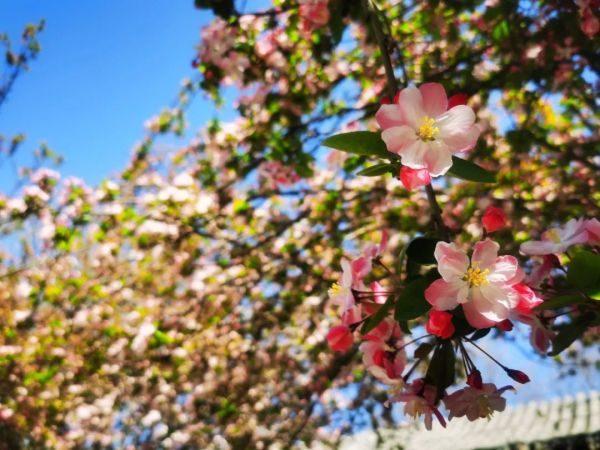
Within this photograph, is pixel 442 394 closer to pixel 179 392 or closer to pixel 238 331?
pixel 238 331

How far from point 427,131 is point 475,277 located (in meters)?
0.25

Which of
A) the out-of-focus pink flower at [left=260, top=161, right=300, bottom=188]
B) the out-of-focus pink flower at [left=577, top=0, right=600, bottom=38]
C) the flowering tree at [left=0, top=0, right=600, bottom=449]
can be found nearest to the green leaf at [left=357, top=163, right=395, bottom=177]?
the flowering tree at [left=0, top=0, right=600, bottom=449]

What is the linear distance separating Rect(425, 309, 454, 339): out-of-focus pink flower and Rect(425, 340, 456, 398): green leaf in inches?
3.5

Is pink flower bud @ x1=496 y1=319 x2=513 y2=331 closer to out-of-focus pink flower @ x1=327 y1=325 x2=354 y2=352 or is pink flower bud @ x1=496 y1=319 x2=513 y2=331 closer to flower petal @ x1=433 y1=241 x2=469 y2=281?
flower petal @ x1=433 y1=241 x2=469 y2=281

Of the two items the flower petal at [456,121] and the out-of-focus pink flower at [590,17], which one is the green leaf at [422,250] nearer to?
the flower petal at [456,121]

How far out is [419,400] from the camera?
3.37 ft

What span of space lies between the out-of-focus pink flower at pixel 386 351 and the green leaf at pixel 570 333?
10.6 inches

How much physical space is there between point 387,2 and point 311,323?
2.42m

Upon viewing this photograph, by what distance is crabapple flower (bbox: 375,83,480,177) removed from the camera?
0.92m

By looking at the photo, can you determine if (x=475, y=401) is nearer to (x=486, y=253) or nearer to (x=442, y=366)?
(x=442, y=366)

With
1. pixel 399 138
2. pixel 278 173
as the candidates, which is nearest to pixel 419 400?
Result: pixel 399 138

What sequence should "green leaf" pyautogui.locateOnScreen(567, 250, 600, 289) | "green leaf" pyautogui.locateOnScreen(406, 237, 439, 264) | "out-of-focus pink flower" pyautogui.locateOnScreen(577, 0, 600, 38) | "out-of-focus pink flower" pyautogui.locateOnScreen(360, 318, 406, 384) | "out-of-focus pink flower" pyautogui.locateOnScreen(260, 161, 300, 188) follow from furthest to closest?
"out-of-focus pink flower" pyautogui.locateOnScreen(260, 161, 300, 188)
"out-of-focus pink flower" pyautogui.locateOnScreen(577, 0, 600, 38)
"out-of-focus pink flower" pyautogui.locateOnScreen(360, 318, 406, 384)
"green leaf" pyautogui.locateOnScreen(406, 237, 439, 264)
"green leaf" pyautogui.locateOnScreen(567, 250, 600, 289)

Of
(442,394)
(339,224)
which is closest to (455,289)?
(442,394)

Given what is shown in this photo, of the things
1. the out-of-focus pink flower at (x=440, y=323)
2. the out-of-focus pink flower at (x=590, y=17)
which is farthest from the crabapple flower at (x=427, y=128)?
the out-of-focus pink flower at (x=590, y=17)
